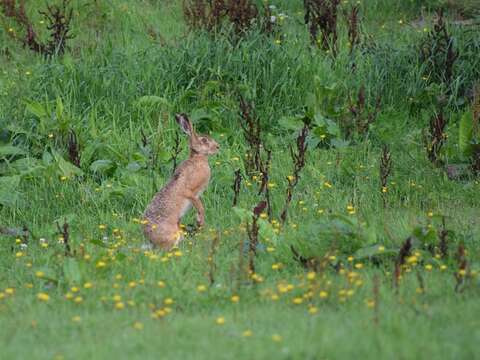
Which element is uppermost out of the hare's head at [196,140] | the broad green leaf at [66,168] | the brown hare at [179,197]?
the hare's head at [196,140]

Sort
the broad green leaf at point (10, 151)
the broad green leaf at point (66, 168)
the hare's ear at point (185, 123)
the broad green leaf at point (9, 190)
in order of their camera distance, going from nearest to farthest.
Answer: the hare's ear at point (185, 123), the broad green leaf at point (9, 190), the broad green leaf at point (66, 168), the broad green leaf at point (10, 151)

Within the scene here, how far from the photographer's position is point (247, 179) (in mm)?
9195

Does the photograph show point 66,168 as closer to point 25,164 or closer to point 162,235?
point 25,164

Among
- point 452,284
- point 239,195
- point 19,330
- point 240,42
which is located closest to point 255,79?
point 240,42

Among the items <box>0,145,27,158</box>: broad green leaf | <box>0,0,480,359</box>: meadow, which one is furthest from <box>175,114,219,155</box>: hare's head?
<box>0,145,27,158</box>: broad green leaf

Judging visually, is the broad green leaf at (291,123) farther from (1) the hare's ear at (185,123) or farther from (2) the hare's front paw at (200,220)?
(2) the hare's front paw at (200,220)

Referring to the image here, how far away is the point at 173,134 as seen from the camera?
10.1 m

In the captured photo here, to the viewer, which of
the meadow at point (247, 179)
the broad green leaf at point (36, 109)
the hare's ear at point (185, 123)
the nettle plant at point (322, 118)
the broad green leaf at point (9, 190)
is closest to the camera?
the meadow at point (247, 179)

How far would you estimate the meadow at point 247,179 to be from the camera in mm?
5598

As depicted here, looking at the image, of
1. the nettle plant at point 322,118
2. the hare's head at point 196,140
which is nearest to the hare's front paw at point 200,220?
the hare's head at point 196,140

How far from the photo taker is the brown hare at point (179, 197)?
24.9ft

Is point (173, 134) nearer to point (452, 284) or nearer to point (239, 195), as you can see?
point (239, 195)

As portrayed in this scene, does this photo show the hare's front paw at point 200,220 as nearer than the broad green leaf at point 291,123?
Yes

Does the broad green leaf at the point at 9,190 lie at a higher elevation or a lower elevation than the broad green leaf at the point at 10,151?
lower
